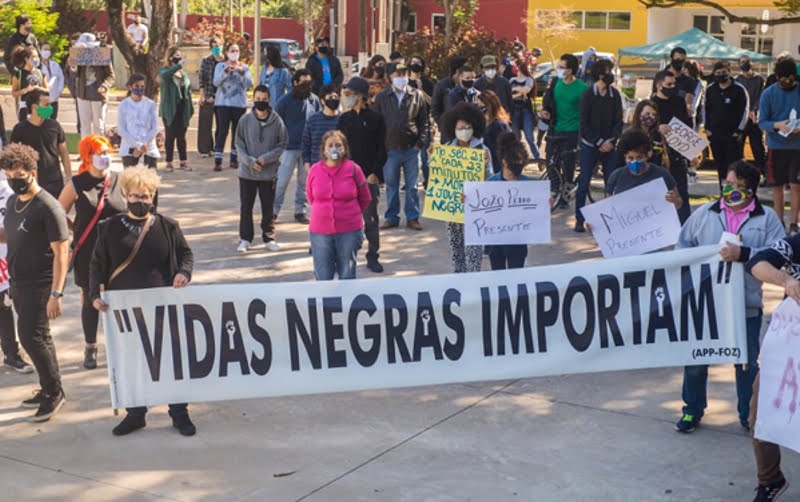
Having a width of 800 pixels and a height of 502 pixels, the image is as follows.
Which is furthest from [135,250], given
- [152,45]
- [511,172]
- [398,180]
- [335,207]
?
[152,45]

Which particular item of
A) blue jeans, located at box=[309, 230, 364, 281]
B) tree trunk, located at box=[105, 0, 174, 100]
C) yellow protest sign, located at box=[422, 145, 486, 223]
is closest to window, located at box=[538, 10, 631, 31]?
tree trunk, located at box=[105, 0, 174, 100]

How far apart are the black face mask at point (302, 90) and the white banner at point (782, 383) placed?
8721 millimetres

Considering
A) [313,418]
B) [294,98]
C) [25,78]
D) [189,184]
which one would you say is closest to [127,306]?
[313,418]

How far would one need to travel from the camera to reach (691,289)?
7434 millimetres

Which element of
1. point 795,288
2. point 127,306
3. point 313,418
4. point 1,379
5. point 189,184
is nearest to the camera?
point 795,288

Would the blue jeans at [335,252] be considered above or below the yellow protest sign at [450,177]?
below

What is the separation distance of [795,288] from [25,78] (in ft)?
44.9

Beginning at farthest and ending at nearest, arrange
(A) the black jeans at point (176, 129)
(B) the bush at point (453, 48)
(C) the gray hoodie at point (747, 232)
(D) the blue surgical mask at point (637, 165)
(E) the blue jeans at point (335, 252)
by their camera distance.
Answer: (B) the bush at point (453, 48)
(A) the black jeans at point (176, 129)
(E) the blue jeans at point (335, 252)
(D) the blue surgical mask at point (637, 165)
(C) the gray hoodie at point (747, 232)

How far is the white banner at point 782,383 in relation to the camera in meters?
5.98

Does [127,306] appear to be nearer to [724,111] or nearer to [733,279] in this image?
[733,279]

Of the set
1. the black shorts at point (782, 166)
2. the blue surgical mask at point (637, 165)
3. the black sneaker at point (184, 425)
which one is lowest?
the black sneaker at point (184, 425)

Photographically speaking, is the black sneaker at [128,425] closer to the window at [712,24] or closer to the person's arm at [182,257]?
the person's arm at [182,257]

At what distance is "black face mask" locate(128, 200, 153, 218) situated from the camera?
7281 mm

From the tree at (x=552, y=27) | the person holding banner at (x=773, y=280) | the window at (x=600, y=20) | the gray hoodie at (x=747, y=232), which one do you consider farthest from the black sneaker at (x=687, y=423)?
the window at (x=600, y=20)
